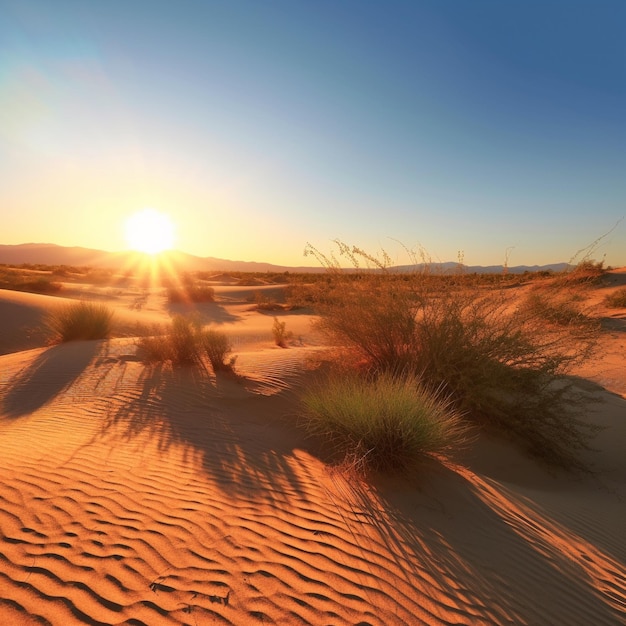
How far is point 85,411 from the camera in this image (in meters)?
5.73

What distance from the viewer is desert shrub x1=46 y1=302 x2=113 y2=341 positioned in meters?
11.2

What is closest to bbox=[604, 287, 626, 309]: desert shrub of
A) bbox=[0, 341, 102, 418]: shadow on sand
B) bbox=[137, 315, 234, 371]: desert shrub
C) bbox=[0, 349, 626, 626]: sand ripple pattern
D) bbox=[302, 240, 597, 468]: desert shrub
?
bbox=[302, 240, 597, 468]: desert shrub

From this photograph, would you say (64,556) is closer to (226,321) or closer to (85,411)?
(85,411)

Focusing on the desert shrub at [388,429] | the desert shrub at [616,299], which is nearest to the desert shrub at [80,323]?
the desert shrub at [388,429]

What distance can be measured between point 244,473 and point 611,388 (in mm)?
9780

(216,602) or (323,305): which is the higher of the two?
(323,305)

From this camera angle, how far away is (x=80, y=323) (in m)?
11.3

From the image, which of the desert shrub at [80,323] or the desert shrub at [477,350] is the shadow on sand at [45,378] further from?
the desert shrub at [477,350]

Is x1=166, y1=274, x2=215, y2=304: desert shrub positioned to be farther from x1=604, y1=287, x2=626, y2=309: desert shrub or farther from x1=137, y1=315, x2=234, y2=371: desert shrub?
x1=604, y1=287, x2=626, y2=309: desert shrub

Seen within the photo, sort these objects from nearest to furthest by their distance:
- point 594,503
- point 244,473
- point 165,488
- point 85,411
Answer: point 165,488 → point 244,473 → point 594,503 → point 85,411

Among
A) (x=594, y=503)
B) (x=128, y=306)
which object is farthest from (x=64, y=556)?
(x=128, y=306)

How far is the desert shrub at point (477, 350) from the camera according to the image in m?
6.16

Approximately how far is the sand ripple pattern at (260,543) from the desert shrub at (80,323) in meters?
7.07

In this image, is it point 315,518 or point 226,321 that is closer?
point 315,518
